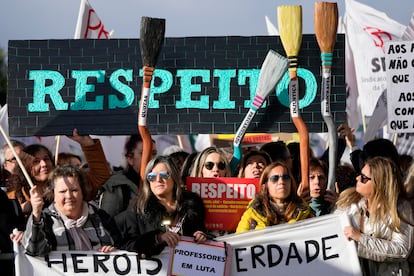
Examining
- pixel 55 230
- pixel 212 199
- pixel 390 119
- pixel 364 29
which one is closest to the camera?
pixel 55 230

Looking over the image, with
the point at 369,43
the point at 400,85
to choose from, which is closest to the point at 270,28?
the point at 369,43

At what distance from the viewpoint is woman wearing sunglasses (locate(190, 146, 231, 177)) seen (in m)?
8.63

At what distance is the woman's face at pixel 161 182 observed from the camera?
303 inches

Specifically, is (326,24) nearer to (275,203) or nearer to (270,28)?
(275,203)

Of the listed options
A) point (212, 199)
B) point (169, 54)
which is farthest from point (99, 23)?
point (212, 199)

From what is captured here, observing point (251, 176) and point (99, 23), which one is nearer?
point (251, 176)

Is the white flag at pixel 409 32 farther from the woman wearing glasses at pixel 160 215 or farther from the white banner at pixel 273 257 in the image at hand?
the woman wearing glasses at pixel 160 215

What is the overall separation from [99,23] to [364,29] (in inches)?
167

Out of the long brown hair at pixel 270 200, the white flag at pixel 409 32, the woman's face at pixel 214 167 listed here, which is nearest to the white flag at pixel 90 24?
the white flag at pixel 409 32

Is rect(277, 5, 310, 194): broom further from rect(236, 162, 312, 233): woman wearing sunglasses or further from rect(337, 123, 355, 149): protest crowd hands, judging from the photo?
rect(337, 123, 355, 149): protest crowd hands

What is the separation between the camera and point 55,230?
747 centimetres

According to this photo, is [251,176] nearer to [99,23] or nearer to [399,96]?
[399,96]

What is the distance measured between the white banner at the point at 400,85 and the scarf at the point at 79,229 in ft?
10.0

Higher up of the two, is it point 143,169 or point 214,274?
point 143,169
